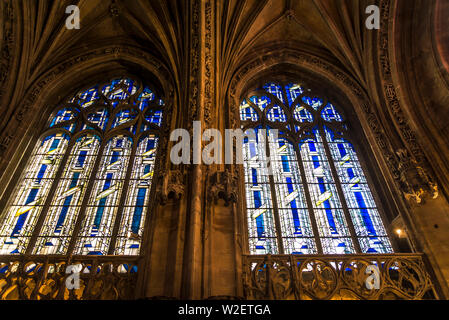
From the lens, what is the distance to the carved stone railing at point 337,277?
18.5ft

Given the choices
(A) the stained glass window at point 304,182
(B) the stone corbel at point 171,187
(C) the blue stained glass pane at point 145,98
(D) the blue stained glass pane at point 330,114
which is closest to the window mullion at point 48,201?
(C) the blue stained glass pane at point 145,98

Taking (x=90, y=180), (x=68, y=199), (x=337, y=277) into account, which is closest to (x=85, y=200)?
(x=68, y=199)

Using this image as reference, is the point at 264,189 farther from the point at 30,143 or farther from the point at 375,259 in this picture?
the point at 30,143

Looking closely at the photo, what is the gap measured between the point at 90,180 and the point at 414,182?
23.9 feet

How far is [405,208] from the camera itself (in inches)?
266

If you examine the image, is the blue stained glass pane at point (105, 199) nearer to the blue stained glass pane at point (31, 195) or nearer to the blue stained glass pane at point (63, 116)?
the blue stained glass pane at point (31, 195)

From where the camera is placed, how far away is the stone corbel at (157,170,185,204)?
6.18 meters

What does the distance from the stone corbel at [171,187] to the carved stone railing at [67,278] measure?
1.27m

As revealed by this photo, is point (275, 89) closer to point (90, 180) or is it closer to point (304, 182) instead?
point (304, 182)

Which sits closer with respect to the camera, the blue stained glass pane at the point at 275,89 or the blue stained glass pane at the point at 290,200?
the blue stained glass pane at the point at 290,200

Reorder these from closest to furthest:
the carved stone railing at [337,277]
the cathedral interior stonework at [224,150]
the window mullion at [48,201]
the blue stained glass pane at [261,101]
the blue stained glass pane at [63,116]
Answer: the carved stone railing at [337,277] < the cathedral interior stonework at [224,150] < the window mullion at [48,201] < the blue stained glass pane at [63,116] < the blue stained glass pane at [261,101]

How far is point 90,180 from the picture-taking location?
7.79m

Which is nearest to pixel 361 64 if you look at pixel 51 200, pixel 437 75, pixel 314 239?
pixel 437 75

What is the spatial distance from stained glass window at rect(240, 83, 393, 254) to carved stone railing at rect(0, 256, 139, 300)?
2.58 metres
